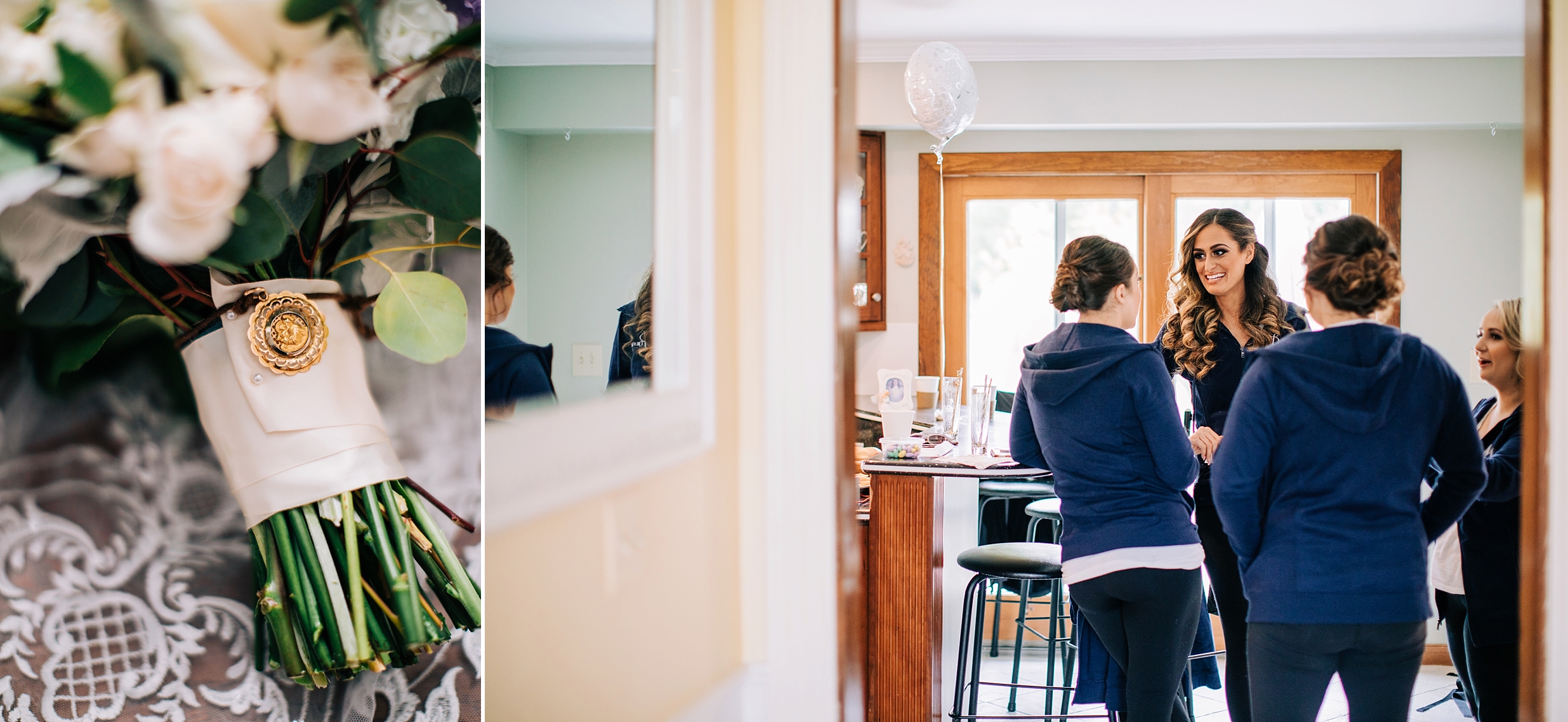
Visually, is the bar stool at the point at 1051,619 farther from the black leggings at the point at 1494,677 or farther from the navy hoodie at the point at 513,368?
the navy hoodie at the point at 513,368

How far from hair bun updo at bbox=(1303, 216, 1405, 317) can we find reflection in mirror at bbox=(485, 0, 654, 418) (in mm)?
1261

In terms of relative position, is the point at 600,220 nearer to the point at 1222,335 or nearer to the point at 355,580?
the point at 355,580

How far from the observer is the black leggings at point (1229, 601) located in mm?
2053

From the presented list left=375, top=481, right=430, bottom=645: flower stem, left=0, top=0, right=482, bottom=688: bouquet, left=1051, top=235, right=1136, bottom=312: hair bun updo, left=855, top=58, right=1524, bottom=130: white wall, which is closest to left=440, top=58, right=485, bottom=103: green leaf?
left=0, top=0, right=482, bottom=688: bouquet

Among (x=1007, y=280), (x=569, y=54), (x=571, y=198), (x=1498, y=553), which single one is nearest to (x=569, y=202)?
(x=571, y=198)

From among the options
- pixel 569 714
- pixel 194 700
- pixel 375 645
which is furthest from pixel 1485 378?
pixel 194 700

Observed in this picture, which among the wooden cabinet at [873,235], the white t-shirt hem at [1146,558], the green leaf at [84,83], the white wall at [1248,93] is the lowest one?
the white t-shirt hem at [1146,558]

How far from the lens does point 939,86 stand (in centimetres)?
276

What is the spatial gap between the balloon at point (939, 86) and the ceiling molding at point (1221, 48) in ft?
3.70

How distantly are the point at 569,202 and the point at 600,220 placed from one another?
6 cm

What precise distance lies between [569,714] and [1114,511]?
125cm

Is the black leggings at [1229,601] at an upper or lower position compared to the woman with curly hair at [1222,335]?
lower

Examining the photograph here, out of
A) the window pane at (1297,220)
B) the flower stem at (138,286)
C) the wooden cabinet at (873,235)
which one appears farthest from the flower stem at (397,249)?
the window pane at (1297,220)

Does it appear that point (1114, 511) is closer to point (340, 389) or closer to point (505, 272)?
point (505, 272)
